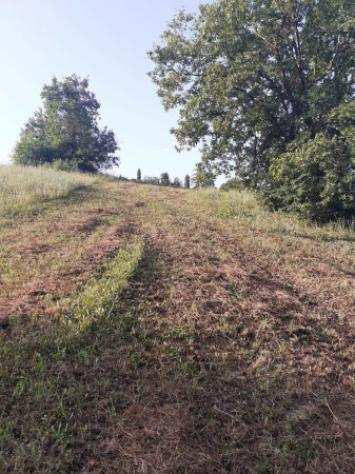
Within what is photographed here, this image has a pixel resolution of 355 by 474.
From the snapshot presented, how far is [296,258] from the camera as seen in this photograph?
988 centimetres

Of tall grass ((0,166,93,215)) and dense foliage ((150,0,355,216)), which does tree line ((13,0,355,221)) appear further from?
tall grass ((0,166,93,215))

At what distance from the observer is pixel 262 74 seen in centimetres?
1823

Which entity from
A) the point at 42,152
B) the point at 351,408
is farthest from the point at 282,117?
the point at 42,152

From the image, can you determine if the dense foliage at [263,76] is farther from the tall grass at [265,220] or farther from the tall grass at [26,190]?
the tall grass at [26,190]

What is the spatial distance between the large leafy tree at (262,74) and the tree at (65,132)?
85.9ft

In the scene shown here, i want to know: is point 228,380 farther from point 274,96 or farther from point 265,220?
point 274,96

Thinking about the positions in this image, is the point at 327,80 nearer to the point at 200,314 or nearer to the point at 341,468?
the point at 200,314

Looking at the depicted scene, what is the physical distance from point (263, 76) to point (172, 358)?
54.0 feet

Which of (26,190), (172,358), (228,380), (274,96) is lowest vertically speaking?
(228,380)

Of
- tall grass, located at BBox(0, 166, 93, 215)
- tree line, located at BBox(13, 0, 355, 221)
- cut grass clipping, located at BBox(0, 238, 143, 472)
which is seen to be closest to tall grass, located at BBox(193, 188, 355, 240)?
tree line, located at BBox(13, 0, 355, 221)

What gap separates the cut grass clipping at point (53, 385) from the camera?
376 cm

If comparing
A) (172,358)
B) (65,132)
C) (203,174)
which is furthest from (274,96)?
(65,132)

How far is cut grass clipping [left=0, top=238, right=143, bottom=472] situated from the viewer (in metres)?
3.76

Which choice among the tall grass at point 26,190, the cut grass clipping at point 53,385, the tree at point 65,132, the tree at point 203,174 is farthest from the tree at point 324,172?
the tree at point 65,132
